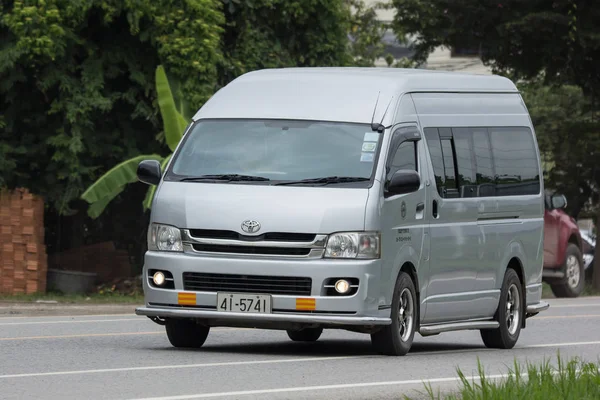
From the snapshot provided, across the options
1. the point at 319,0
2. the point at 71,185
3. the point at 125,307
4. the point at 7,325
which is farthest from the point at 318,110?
the point at 319,0

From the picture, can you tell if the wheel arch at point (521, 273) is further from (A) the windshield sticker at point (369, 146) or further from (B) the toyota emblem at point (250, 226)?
(B) the toyota emblem at point (250, 226)

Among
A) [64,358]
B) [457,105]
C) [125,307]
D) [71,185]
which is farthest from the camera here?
[71,185]

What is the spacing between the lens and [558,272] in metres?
25.7

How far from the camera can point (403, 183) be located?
12734 mm

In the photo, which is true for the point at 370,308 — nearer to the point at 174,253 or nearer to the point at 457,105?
the point at 174,253

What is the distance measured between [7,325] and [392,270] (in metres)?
4.59

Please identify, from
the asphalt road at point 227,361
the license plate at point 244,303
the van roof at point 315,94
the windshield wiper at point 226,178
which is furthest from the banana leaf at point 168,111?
the license plate at point 244,303

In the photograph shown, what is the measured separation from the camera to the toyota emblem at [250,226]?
1238 cm

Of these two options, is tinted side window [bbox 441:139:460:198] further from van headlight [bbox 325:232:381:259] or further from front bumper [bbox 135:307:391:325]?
front bumper [bbox 135:307:391:325]

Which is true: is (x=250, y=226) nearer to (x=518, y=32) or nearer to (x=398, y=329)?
(x=398, y=329)

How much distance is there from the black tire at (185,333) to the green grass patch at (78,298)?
26.4 ft

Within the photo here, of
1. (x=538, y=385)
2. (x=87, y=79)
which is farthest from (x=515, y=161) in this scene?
(x=87, y=79)

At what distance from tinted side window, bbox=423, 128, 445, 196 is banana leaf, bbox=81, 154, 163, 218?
9190 mm

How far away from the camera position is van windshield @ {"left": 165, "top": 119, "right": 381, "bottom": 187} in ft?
42.2
